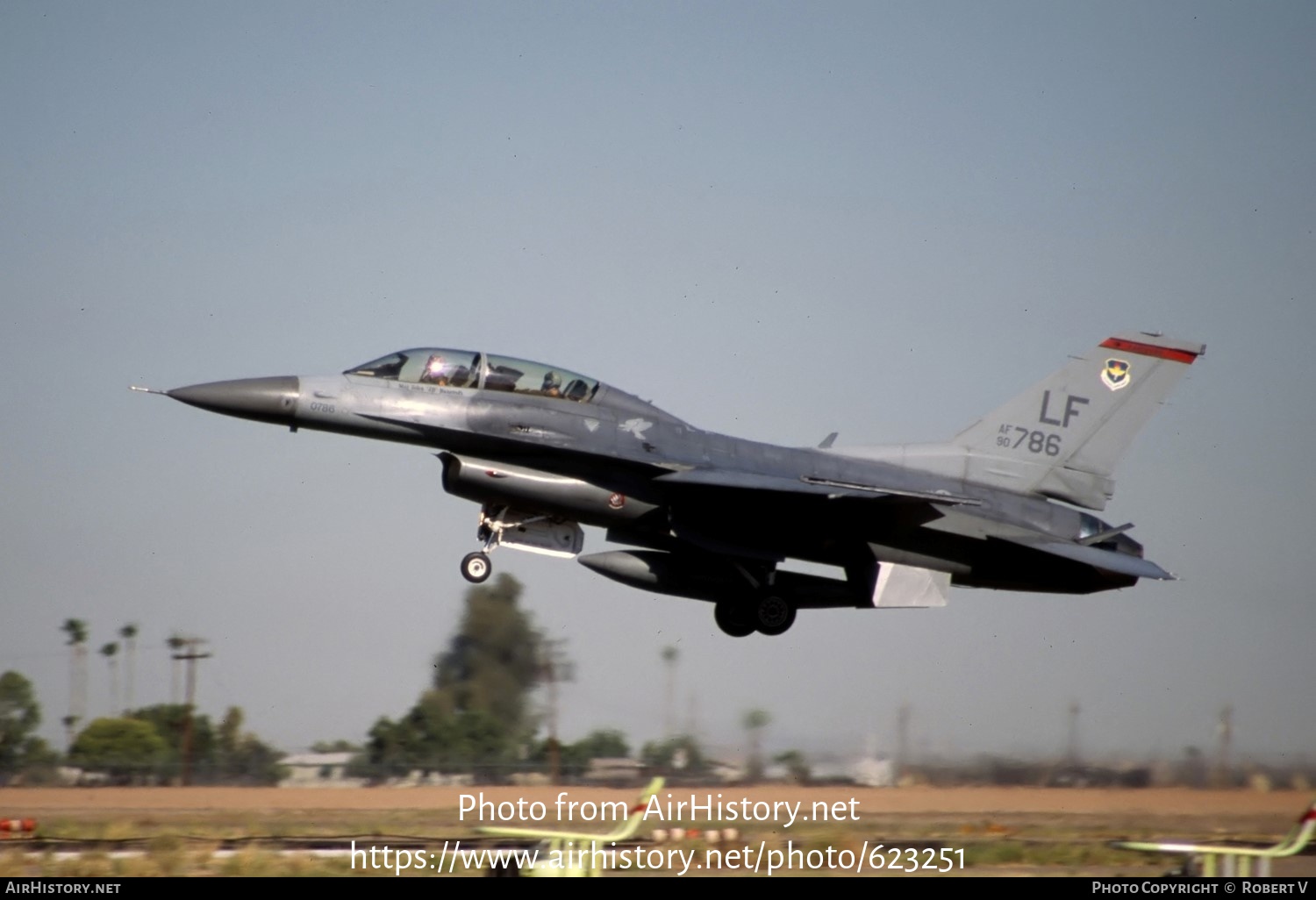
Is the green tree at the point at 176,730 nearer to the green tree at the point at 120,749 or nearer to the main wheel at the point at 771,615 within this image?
the green tree at the point at 120,749

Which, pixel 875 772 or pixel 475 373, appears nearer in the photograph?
pixel 475 373

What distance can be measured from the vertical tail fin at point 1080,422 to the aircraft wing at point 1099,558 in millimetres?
1126

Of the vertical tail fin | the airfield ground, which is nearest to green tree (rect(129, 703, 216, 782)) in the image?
the airfield ground

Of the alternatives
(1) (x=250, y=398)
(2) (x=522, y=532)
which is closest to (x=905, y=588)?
(2) (x=522, y=532)

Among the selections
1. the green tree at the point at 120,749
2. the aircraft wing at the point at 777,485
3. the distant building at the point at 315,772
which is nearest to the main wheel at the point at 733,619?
the aircraft wing at the point at 777,485

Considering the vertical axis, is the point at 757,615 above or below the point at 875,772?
above

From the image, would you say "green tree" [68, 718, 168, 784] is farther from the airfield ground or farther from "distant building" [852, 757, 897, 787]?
"distant building" [852, 757, 897, 787]

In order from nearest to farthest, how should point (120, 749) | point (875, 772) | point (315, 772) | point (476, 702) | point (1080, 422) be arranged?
point (1080, 422) < point (875, 772) < point (315, 772) < point (476, 702) < point (120, 749)

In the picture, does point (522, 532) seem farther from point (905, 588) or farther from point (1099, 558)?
point (1099, 558)

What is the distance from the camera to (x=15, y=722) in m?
24.9

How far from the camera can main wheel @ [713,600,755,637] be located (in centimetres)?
1962

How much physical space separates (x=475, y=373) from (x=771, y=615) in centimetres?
513
